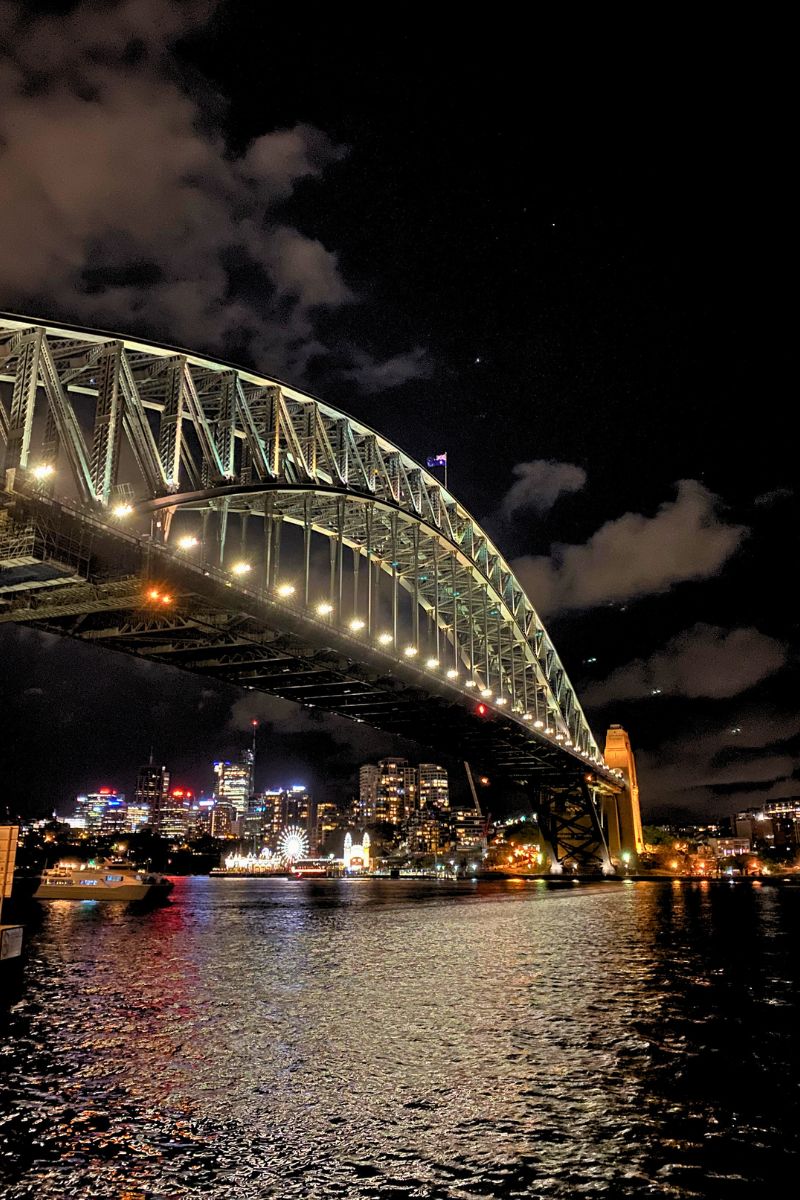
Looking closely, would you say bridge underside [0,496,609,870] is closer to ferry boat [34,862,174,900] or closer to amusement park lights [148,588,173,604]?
amusement park lights [148,588,173,604]

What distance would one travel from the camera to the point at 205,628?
4109 cm

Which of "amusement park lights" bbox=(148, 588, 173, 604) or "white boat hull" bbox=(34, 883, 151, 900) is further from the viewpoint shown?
"white boat hull" bbox=(34, 883, 151, 900)

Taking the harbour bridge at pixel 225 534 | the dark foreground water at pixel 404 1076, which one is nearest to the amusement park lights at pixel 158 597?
the harbour bridge at pixel 225 534

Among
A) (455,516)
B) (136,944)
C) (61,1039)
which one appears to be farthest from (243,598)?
(455,516)

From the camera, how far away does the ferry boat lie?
7150 cm

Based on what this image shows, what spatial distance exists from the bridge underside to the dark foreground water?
1334cm

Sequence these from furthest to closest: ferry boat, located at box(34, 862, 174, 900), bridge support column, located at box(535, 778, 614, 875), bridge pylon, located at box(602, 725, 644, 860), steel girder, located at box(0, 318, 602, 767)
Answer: bridge pylon, located at box(602, 725, 644, 860) → bridge support column, located at box(535, 778, 614, 875) → ferry boat, located at box(34, 862, 174, 900) → steel girder, located at box(0, 318, 602, 767)

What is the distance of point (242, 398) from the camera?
3859 centimetres

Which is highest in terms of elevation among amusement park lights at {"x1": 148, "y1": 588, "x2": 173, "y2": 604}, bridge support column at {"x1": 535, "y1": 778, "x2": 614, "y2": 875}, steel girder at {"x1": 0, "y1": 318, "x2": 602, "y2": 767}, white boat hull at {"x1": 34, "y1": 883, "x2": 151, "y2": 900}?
steel girder at {"x1": 0, "y1": 318, "x2": 602, "y2": 767}

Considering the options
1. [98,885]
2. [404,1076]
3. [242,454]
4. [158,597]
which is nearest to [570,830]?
[98,885]

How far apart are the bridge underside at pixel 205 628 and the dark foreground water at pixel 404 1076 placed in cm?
1334

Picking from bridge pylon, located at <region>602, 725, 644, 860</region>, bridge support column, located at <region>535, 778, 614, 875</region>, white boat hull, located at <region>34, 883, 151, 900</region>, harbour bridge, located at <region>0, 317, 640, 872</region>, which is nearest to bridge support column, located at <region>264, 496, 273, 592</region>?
harbour bridge, located at <region>0, 317, 640, 872</region>

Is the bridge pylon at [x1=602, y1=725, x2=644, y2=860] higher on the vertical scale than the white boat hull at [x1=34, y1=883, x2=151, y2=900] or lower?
higher

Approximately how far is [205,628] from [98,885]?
44.5 m
